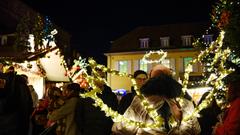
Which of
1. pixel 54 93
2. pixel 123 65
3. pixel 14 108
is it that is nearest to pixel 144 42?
pixel 123 65

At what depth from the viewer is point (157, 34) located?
42031mm

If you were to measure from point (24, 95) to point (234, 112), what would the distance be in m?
3.14

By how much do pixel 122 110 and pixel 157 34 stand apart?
3684cm

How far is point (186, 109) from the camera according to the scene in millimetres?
4418

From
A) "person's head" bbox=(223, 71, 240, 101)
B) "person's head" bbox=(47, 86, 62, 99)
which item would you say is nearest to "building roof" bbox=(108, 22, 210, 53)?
"person's head" bbox=(47, 86, 62, 99)

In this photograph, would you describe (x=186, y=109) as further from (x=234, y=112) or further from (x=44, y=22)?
(x=44, y=22)

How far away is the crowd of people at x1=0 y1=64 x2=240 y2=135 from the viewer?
417 centimetres

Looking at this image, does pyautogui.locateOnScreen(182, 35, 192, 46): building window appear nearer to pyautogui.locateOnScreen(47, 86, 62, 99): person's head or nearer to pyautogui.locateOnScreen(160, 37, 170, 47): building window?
pyautogui.locateOnScreen(160, 37, 170, 47): building window

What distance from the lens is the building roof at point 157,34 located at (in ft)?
132

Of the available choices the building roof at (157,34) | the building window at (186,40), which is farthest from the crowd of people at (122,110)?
the building roof at (157,34)

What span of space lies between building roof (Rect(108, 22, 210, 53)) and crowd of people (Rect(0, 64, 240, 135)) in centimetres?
3371

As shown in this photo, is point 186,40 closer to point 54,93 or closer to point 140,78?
point 54,93

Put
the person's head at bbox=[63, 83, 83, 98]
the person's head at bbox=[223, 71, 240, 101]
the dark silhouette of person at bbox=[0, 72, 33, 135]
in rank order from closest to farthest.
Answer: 1. the person's head at bbox=[223, 71, 240, 101]
2. the dark silhouette of person at bbox=[0, 72, 33, 135]
3. the person's head at bbox=[63, 83, 83, 98]

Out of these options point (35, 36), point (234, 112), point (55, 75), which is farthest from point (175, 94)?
point (55, 75)
